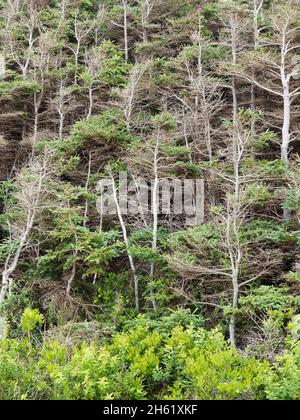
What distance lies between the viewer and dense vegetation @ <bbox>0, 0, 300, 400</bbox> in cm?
796

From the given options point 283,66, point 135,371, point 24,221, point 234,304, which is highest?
point 283,66

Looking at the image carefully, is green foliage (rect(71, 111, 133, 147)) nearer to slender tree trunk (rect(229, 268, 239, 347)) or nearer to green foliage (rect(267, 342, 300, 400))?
slender tree trunk (rect(229, 268, 239, 347))

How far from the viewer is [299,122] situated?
55.9 feet

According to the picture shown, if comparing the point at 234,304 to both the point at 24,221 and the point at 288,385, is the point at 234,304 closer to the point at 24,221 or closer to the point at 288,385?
the point at 288,385

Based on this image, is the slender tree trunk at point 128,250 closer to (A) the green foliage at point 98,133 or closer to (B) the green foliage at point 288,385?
(A) the green foliage at point 98,133

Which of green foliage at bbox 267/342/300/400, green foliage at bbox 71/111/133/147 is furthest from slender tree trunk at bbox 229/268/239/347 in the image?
green foliage at bbox 71/111/133/147

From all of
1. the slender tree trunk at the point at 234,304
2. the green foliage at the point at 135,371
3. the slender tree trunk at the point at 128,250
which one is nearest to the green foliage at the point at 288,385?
the green foliage at the point at 135,371

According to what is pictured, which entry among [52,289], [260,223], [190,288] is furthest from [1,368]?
[260,223]

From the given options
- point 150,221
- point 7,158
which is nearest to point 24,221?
point 150,221

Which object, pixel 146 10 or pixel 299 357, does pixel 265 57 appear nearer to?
pixel 146 10

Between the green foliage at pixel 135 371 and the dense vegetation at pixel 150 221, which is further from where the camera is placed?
the dense vegetation at pixel 150 221

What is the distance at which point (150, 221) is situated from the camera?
15102 millimetres

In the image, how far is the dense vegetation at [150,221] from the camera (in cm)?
796
